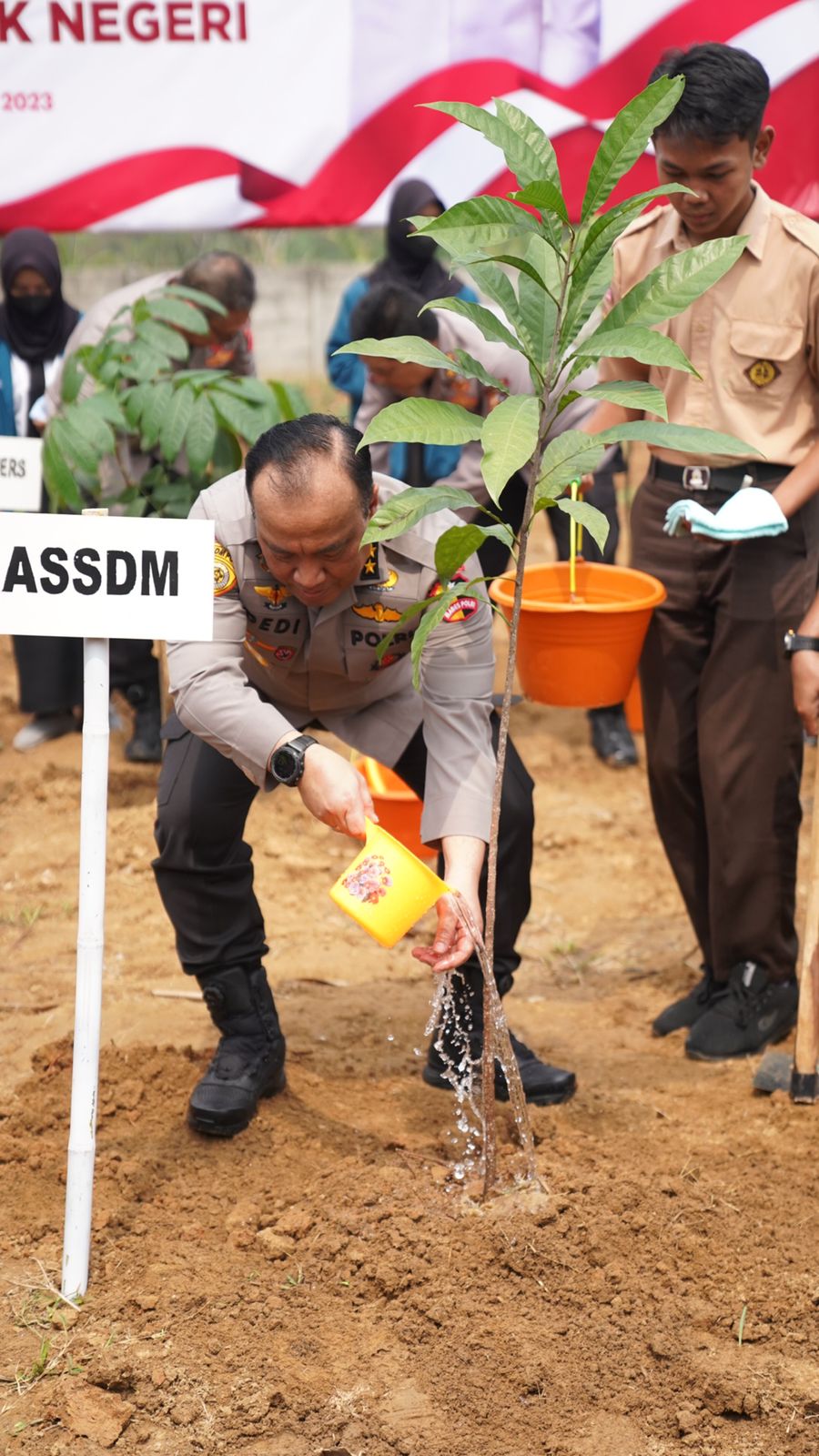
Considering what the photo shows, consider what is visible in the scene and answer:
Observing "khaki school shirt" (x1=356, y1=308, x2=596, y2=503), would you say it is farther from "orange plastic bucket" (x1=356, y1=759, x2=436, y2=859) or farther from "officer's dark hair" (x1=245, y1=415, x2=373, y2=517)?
"officer's dark hair" (x1=245, y1=415, x2=373, y2=517)

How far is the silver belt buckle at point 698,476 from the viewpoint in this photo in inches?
128

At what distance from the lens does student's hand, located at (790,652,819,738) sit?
3090mm

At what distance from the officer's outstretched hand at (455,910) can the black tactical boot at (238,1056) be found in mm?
630

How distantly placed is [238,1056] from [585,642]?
111cm

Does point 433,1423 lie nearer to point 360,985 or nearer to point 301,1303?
point 301,1303

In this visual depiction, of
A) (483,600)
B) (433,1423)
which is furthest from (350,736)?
(433,1423)

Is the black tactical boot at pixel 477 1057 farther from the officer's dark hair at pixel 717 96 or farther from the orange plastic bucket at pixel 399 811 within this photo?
the officer's dark hair at pixel 717 96

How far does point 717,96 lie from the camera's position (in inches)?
115

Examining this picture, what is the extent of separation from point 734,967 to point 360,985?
0.94 m

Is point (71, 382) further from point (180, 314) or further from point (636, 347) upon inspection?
point (636, 347)

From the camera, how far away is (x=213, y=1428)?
228 cm

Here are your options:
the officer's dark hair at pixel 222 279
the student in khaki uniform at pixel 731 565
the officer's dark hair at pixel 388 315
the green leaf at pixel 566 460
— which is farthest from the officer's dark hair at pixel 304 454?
the officer's dark hair at pixel 222 279

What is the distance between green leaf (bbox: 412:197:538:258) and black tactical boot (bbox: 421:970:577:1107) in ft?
4.66

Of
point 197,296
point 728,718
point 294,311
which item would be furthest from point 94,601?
point 294,311
